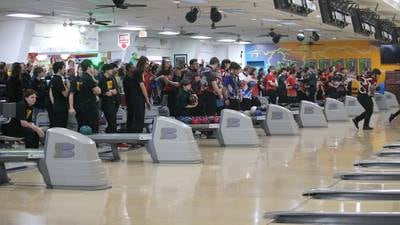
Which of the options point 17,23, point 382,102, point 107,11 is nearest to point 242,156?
A: point 107,11

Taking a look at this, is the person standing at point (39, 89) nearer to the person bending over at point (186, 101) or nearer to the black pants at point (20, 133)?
the person bending over at point (186, 101)

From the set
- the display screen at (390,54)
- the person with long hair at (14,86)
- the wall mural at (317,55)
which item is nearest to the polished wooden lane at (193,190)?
the person with long hair at (14,86)

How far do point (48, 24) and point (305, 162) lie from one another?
17.2 m

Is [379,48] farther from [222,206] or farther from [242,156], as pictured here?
[222,206]

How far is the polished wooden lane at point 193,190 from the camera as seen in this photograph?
6.11m

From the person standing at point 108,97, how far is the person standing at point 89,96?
0.81 m

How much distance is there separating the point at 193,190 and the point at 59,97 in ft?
12.8

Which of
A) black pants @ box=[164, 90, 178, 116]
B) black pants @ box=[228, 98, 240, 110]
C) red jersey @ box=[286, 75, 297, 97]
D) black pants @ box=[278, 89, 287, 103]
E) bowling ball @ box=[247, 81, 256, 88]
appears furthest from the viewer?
red jersey @ box=[286, 75, 297, 97]

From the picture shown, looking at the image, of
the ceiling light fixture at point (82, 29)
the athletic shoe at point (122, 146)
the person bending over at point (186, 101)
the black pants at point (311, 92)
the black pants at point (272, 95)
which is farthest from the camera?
the ceiling light fixture at point (82, 29)

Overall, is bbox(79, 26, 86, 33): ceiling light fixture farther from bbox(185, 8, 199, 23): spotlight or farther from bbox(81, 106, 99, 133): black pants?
bbox(81, 106, 99, 133): black pants

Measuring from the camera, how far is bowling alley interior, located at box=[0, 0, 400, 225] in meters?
6.60

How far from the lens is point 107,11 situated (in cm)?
2142

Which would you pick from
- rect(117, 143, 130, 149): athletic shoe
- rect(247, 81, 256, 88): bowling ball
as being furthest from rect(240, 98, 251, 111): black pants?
rect(117, 143, 130, 149): athletic shoe

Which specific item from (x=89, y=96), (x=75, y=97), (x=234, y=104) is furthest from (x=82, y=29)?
(x=89, y=96)
